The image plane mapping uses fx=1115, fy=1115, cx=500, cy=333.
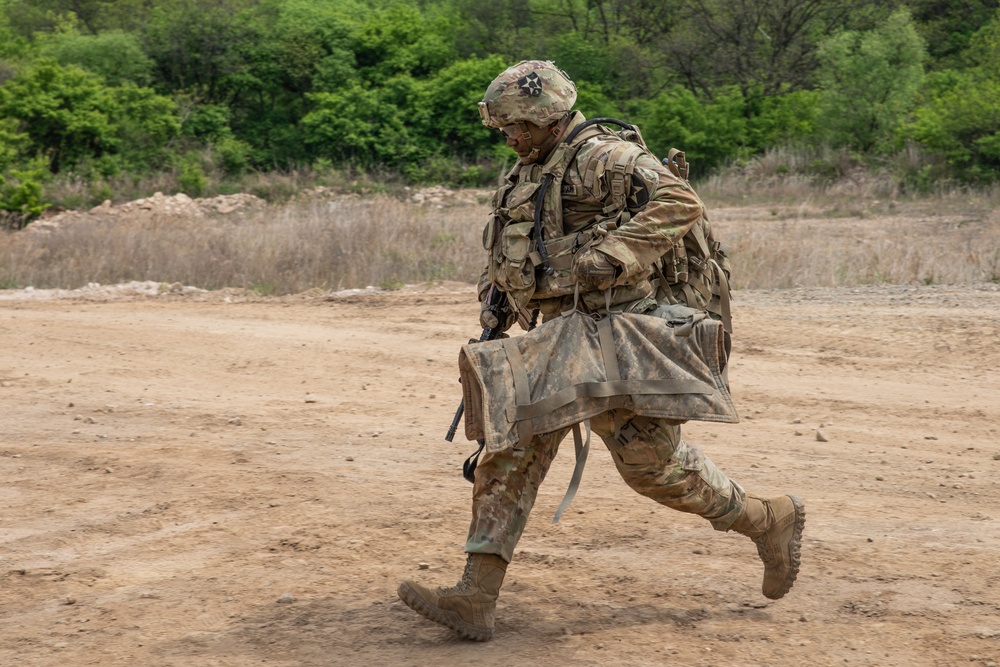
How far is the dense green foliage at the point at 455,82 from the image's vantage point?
84.8 ft

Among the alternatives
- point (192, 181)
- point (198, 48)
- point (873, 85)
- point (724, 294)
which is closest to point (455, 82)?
point (198, 48)

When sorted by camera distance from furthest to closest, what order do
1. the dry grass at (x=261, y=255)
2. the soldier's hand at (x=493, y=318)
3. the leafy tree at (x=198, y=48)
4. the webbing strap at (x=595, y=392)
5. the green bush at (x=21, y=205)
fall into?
the leafy tree at (x=198, y=48) < the green bush at (x=21, y=205) < the dry grass at (x=261, y=255) < the soldier's hand at (x=493, y=318) < the webbing strap at (x=595, y=392)

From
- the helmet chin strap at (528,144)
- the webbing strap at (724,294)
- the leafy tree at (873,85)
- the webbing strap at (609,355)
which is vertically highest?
the leafy tree at (873,85)

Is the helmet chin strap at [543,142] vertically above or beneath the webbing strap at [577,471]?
above

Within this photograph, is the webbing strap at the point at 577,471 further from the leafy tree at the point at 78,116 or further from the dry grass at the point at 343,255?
the leafy tree at the point at 78,116

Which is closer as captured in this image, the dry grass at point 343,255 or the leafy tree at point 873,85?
the dry grass at point 343,255

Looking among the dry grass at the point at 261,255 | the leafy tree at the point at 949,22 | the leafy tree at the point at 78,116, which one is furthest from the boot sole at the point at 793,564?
the leafy tree at the point at 949,22

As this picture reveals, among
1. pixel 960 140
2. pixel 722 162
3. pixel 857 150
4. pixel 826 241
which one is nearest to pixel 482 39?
pixel 722 162

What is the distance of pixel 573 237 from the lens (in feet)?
11.6

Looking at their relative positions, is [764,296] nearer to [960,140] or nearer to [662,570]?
[662,570]

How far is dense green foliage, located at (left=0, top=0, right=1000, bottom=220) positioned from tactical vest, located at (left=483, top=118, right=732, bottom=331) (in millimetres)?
21115

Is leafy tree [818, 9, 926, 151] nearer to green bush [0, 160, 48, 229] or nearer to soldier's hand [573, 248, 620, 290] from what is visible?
green bush [0, 160, 48, 229]

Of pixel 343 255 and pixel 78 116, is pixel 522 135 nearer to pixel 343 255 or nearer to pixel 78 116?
pixel 343 255

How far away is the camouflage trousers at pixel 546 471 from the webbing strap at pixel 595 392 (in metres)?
0.12
